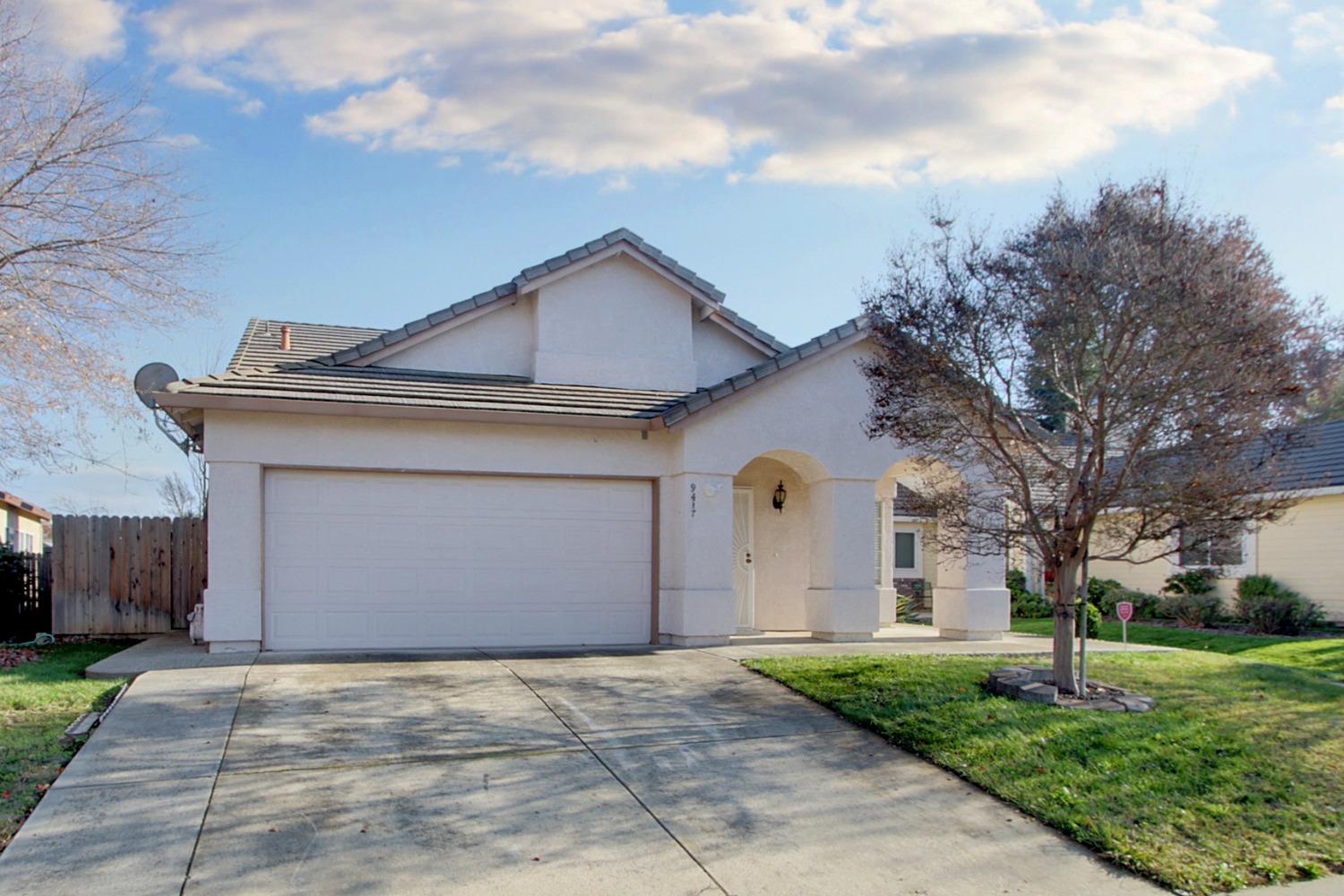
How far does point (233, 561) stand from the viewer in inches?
455

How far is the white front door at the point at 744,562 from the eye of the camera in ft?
50.8

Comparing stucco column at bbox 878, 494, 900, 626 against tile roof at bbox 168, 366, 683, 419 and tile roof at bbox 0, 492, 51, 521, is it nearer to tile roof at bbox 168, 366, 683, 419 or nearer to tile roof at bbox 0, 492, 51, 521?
tile roof at bbox 168, 366, 683, 419

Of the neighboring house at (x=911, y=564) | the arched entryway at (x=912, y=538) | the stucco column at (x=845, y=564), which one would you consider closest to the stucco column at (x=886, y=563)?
the arched entryway at (x=912, y=538)

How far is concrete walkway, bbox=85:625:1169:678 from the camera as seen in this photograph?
10734 millimetres

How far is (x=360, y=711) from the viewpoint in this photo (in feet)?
28.2

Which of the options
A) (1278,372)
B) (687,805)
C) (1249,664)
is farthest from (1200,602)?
(687,805)

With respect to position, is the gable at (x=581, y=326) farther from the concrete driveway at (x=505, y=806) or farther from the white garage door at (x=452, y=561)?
the concrete driveway at (x=505, y=806)

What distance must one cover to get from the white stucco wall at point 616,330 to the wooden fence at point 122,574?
19.4ft

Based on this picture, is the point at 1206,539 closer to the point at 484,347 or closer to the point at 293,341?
the point at 484,347

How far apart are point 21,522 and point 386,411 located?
24.3 m

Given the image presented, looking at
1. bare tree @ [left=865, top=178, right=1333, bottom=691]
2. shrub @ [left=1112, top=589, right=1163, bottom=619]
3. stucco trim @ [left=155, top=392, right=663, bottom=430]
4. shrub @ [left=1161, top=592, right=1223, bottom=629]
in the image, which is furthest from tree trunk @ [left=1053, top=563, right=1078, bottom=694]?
shrub @ [left=1112, top=589, right=1163, bottom=619]

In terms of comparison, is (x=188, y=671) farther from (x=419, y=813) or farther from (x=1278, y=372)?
(x=1278, y=372)

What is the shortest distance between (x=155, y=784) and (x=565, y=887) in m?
3.06

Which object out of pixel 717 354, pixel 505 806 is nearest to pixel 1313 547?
pixel 717 354
